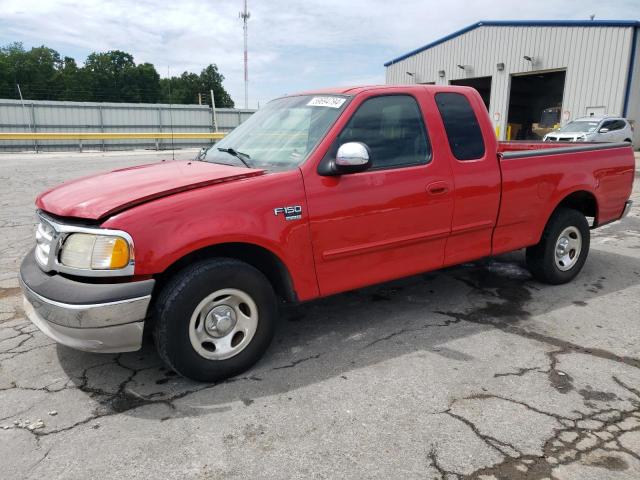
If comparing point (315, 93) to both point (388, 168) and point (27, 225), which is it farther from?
point (27, 225)

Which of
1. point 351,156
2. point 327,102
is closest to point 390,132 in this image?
point 327,102

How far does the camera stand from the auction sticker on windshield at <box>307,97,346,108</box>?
12.2 feet

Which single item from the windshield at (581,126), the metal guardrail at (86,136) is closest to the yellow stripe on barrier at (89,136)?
the metal guardrail at (86,136)

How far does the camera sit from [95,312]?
9.09ft

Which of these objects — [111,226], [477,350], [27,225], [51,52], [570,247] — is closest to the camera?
[111,226]

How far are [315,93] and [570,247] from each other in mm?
3075

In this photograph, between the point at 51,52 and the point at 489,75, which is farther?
the point at 51,52

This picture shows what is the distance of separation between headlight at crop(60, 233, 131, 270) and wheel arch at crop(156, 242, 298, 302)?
0.29 m

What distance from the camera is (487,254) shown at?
14.6ft

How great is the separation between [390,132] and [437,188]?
0.56 metres

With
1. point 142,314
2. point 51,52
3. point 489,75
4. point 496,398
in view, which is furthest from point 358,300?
point 51,52

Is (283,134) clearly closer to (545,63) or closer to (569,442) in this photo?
(569,442)

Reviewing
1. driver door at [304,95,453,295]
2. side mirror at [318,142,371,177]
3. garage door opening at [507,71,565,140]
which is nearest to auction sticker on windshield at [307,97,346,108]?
driver door at [304,95,453,295]

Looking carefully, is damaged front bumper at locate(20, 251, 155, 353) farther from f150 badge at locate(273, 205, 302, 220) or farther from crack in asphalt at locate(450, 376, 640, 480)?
crack in asphalt at locate(450, 376, 640, 480)
